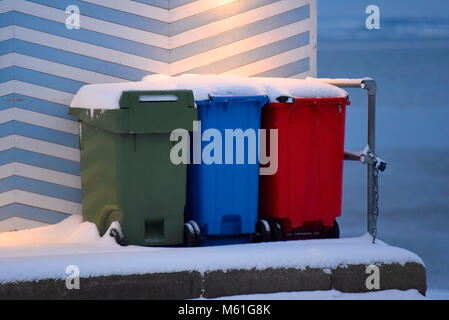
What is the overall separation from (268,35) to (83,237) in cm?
222

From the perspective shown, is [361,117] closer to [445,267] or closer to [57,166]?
[445,267]

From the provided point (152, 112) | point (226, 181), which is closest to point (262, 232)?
point (226, 181)

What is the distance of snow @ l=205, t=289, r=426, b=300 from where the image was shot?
6.00m

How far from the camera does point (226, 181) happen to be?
6.57 metres

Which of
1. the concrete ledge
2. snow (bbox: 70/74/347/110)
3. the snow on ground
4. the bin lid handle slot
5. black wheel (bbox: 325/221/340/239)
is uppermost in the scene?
snow (bbox: 70/74/347/110)

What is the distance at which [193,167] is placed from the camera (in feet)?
A: 21.6

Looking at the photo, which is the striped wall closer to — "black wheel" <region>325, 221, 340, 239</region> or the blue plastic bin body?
the blue plastic bin body

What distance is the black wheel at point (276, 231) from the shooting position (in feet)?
21.9

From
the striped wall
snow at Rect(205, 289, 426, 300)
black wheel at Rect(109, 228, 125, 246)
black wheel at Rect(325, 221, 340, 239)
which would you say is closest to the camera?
snow at Rect(205, 289, 426, 300)

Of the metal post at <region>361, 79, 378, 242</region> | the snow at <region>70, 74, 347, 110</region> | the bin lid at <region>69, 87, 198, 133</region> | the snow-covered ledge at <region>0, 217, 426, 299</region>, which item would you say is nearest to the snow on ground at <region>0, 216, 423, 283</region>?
the snow-covered ledge at <region>0, 217, 426, 299</region>

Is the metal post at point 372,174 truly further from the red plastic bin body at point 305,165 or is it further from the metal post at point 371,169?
the red plastic bin body at point 305,165

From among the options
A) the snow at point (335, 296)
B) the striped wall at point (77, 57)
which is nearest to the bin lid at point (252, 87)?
the striped wall at point (77, 57)

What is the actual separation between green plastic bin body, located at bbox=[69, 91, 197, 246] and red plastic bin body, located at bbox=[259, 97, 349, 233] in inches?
26.6
